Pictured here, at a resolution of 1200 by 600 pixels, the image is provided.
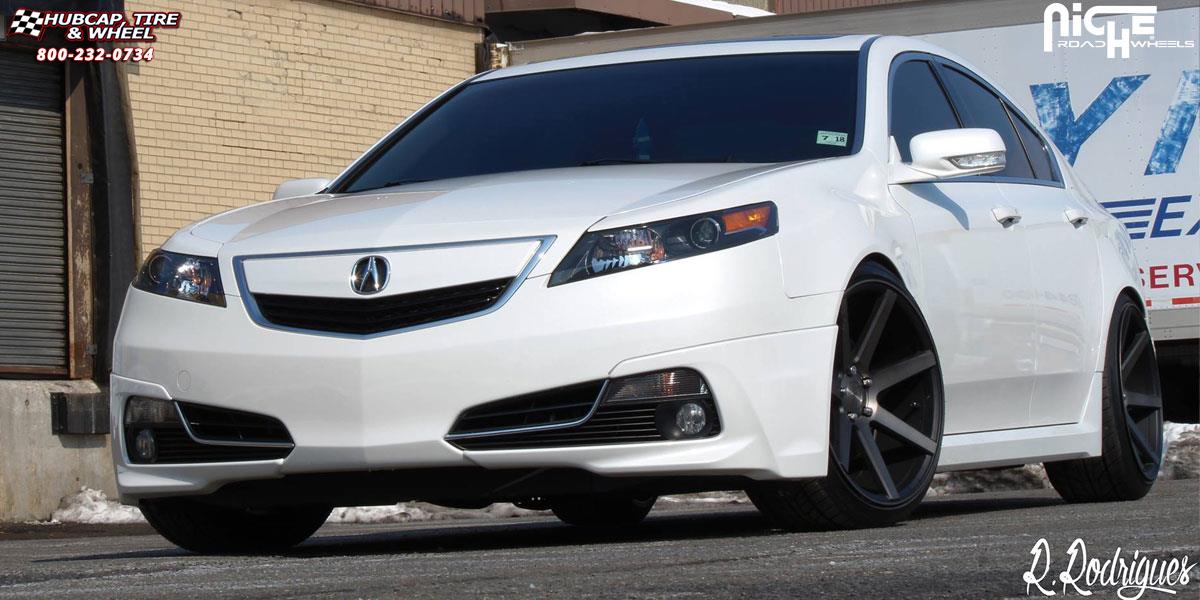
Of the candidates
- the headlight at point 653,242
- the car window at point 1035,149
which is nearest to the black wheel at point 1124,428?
the car window at point 1035,149

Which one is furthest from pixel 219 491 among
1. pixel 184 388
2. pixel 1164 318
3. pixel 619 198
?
pixel 1164 318

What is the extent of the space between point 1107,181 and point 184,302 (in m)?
10.2

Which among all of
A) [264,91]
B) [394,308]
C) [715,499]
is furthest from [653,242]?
[264,91]

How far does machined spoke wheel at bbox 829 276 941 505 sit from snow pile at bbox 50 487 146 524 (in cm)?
805

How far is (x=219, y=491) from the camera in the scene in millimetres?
5242

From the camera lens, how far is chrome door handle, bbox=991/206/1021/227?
20.9 ft

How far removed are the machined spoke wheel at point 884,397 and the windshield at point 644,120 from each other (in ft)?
1.88

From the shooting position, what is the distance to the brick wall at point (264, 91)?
603 inches

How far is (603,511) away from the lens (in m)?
7.02

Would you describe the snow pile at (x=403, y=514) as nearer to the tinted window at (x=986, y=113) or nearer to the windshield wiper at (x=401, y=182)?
the tinted window at (x=986, y=113)

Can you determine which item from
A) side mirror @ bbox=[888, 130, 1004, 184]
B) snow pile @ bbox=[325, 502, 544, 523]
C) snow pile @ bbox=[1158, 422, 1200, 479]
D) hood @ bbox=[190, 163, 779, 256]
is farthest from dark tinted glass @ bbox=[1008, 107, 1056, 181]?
snow pile @ bbox=[325, 502, 544, 523]

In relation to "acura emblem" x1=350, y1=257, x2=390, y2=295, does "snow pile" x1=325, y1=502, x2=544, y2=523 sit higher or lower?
lower

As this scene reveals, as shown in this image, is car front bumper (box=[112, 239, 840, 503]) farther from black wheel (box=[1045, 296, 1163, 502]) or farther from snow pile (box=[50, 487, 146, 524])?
snow pile (box=[50, 487, 146, 524])
